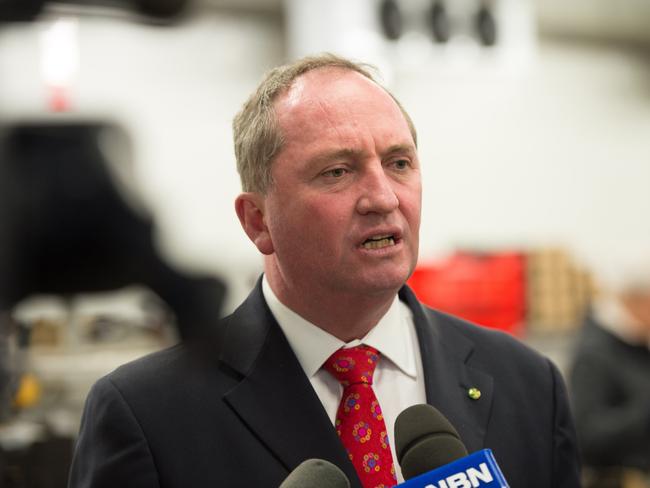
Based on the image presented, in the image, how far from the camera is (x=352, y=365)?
4.84 feet

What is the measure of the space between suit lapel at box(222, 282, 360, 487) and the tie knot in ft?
0.18

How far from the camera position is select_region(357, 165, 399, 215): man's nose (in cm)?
137

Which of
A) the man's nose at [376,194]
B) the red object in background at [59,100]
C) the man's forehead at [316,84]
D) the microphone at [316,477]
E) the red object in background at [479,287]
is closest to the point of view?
the red object in background at [59,100]

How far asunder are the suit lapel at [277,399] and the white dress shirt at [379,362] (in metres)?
0.03

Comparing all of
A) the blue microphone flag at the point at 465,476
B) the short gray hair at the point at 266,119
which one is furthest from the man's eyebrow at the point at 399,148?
the blue microphone flag at the point at 465,476

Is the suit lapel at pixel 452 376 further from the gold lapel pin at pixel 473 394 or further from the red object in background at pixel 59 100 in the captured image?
the red object in background at pixel 59 100

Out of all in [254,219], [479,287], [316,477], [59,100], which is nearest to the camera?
[59,100]

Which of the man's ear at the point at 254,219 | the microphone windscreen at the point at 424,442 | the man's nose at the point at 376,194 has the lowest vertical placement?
the microphone windscreen at the point at 424,442

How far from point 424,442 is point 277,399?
0.40 metres

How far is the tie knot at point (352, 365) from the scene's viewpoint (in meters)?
1.47

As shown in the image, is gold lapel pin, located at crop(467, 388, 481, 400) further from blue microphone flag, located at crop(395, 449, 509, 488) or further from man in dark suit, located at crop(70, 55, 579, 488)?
blue microphone flag, located at crop(395, 449, 509, 488)

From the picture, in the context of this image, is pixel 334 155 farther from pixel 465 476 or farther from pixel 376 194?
pixel 465 476

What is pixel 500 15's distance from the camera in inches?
218

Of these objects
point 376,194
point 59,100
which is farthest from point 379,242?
point 59,100
